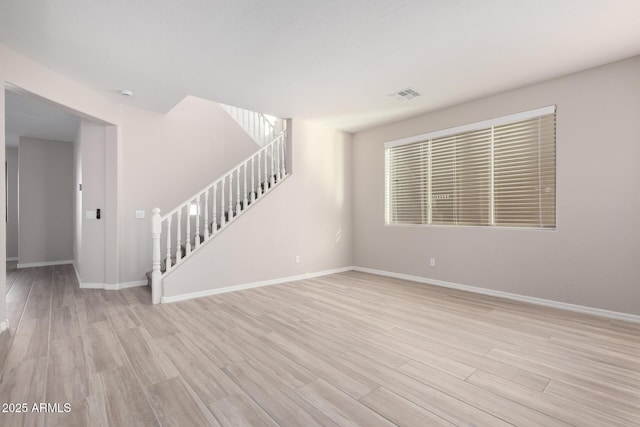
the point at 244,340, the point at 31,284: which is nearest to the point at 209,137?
the point at 31,284

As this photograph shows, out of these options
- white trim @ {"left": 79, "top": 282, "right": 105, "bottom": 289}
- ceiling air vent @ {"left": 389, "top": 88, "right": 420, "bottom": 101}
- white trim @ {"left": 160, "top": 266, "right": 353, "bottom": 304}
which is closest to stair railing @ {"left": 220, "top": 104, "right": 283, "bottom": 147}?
ceiling air vent @ {"left": 389, "top": 88, "right": 420, "bottom": 101}

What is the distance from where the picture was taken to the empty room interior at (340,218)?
1.94 meters

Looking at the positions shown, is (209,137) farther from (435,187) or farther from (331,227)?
(435,187)

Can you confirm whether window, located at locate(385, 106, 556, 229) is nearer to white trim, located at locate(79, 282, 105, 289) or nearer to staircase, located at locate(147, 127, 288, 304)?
staircase, located at locate(147, 127, 288, 304)

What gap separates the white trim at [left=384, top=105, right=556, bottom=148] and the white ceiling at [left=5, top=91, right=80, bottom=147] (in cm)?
536

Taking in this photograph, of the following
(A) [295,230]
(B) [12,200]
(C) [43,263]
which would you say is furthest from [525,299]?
(B) [12,200]

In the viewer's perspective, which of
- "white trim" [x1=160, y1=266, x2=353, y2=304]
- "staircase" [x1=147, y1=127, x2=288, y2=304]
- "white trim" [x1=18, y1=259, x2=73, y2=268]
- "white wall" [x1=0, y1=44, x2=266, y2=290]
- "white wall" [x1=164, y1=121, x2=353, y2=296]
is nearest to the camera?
"white trim" [x1=160, y1=266, x2=353, y2=304]

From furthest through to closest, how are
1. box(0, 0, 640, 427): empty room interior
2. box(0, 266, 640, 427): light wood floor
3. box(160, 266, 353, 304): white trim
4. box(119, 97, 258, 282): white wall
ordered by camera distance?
box(119, 97, 258, 282): white wall
box(160, 266, 353, 304): white trim
box(0, 0, 640, 427): empty room interior
box(0, 266, 640, 427): light wood floor

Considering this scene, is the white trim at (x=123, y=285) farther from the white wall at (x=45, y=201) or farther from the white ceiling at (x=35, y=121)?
the white wall at (x=45, y=201)

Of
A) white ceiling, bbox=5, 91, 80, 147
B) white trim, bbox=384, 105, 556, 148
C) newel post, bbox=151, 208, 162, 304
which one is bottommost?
newel post, bbox=151, 208, 162, 304

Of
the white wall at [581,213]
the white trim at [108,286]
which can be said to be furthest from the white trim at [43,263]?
the white wall at [581,213]

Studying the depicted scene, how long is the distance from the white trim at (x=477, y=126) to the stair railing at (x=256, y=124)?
257 cm

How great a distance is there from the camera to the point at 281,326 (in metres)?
3.01

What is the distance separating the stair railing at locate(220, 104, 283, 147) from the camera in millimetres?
6105
